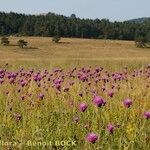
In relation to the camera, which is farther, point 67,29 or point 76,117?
point 67,29

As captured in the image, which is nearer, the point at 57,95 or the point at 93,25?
the point at 57,95

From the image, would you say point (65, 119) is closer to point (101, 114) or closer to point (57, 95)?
point (101, 114)

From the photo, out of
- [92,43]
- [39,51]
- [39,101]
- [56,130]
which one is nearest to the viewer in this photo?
[56,130]

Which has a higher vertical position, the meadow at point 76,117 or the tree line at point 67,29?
the meadow at point 76,117

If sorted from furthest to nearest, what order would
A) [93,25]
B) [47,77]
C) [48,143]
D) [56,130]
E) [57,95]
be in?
[93,25]
[47,77]
[57,95]
[56,130]
[48,143]

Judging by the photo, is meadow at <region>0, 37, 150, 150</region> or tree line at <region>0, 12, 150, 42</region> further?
tree line at <region>0, 12, 150, 42</region>

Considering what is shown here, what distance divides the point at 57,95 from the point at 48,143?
1967mm

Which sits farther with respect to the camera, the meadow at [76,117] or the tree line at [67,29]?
the tree line at [67,29]

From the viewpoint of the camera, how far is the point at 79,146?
431cm

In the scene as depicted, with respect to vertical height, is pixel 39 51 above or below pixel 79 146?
below

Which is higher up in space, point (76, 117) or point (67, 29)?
point (76, 117)

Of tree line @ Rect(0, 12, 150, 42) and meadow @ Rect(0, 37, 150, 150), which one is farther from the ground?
meadow @ Rect(0, 37, 150, 150)

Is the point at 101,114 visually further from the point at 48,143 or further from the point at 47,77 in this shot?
the point at 47,77

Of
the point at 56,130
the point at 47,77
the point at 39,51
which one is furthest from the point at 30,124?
the point at 39,51
